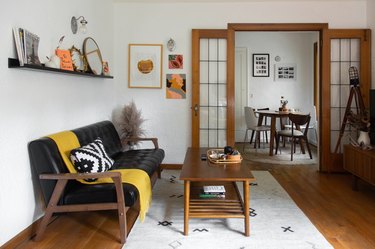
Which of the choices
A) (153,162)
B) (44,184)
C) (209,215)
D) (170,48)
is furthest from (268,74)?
(44,184)

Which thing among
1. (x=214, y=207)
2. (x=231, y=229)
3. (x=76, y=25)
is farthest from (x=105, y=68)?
(x=231, y=229)

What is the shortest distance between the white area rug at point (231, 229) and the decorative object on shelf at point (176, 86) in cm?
179

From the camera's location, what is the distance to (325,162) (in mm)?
4719

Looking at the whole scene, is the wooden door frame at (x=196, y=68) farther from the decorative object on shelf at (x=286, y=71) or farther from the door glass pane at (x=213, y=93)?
the decorative object on shelf at (x=286, y=71)

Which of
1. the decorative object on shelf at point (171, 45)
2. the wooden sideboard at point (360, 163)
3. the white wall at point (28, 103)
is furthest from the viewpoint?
the decorative object on shelf at point (171, 45)

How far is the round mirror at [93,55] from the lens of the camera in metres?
3.80

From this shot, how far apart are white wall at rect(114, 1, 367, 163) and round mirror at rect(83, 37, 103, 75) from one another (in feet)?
A: 2.54

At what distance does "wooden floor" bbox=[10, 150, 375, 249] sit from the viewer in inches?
97.7

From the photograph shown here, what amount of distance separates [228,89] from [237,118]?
2.88 m

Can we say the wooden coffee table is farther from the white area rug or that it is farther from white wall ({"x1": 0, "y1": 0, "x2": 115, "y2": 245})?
white wall ({"x1": 0, "y1": 0, "x2": 115, "y2": 245})

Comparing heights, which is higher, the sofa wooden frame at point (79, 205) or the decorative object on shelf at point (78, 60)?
the decorative object on shelf at point (78, 60)

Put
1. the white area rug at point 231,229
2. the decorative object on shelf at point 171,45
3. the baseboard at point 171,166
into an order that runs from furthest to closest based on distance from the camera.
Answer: the baseboard at point 171,166 < the decorative object on shelf at point 171,45 < the white area rug at point 231,229

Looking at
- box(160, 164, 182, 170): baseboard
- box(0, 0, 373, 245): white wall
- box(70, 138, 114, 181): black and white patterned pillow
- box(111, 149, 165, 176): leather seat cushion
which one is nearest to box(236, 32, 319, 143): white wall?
box(0, 0, 373, 245): white wall

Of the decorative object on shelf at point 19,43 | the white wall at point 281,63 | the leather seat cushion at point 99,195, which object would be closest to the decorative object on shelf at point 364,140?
the leather seat cushion at point 99,195
